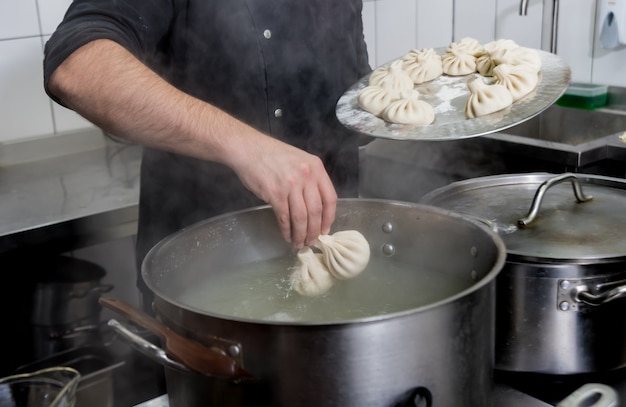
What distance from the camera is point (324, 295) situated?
3.26 ft

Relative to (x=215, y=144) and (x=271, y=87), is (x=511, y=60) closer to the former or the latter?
(x=271, y=87)

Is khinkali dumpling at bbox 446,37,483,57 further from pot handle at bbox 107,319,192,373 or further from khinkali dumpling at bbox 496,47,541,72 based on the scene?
pot handle at bbox 107,319,192,373

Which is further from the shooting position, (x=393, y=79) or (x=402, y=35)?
(x=402, y=35)

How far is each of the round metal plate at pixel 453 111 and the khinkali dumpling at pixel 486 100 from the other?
11 mm

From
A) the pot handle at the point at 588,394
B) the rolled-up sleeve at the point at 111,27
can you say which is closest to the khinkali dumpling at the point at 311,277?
the pot handle at the point at 588,394

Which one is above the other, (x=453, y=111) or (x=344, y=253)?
(x=453, y=111)

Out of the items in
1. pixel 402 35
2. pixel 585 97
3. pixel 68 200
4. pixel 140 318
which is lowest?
pixel 68 200

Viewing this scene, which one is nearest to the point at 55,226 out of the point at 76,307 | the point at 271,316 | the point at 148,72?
the point at 76,307

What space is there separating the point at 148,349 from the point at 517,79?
896 millimetres

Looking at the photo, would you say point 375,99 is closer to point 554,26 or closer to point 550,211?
point 550,211

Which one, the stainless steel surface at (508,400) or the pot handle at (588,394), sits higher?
the pot handle at (588,394)

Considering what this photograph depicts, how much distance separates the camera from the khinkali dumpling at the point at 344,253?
1.00 meters

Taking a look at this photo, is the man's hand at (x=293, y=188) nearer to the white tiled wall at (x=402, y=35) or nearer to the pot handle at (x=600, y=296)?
the pot handle at (x=600, y=296)

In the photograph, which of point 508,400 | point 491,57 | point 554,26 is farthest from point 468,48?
point 554,26
